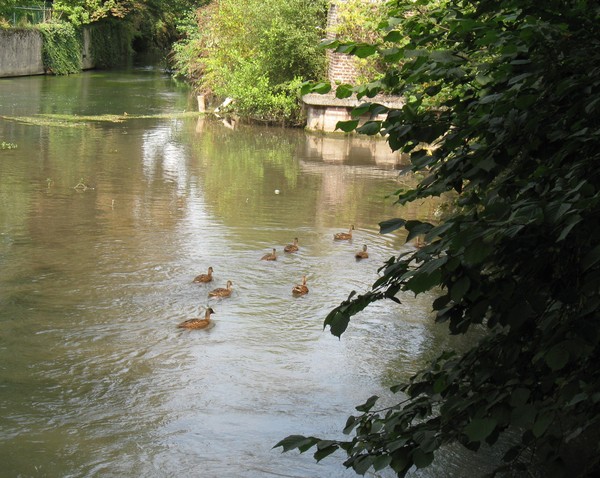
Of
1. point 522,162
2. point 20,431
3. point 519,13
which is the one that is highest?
point 519,13

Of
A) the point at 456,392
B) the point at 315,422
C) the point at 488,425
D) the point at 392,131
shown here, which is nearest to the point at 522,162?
the point at 392,131

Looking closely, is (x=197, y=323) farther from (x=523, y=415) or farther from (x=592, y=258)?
(x=592, y=258)

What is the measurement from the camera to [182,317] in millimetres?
10164

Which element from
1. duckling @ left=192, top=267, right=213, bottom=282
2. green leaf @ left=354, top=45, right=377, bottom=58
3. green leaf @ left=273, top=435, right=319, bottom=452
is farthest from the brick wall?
green leaf @ left=273, top=435, right=319, bottom=452

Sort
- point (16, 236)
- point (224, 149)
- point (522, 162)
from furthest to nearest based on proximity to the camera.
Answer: point (224, 149) < point (16, 236) < point (522, 162)

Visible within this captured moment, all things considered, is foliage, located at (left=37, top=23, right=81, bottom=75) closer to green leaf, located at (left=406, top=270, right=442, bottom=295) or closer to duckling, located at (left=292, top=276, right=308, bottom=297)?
duckling, located at (left=292, top=276, right=308, bottom=297)

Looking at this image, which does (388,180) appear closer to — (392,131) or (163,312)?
(163,312)

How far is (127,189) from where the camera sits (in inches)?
668

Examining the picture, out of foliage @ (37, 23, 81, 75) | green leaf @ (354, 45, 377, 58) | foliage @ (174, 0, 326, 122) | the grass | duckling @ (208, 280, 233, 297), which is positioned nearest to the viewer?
green leaf @ (354, 45, 377, 58)

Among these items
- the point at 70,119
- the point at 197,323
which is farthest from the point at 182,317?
the point at 70,119

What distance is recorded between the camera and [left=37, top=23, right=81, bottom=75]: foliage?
1767 inches

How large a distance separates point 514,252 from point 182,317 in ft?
23.2

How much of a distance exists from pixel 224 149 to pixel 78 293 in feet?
41.4

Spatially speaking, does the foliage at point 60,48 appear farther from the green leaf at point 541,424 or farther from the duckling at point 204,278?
the green leaf at point 541,424
